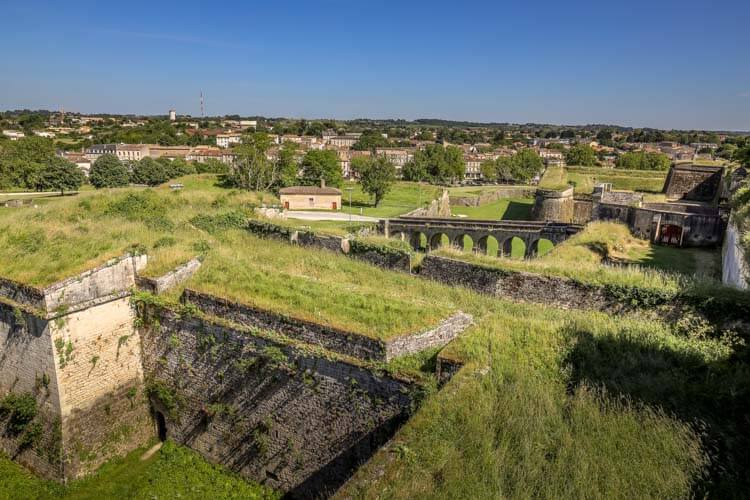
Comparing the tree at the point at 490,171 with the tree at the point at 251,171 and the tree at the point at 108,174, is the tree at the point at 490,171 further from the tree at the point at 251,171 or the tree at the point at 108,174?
the tree at the point at 108,174

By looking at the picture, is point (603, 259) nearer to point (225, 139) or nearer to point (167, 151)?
point (167, 151)

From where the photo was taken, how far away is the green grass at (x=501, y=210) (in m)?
44.6

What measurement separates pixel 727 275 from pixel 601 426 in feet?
37.5

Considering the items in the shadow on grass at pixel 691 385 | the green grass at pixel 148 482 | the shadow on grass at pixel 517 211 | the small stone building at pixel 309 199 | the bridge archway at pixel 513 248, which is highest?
the shadow on grass at pixel 691 385

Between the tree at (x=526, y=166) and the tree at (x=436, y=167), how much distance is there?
8.75 meters

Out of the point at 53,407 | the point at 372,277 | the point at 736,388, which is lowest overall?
the point at 53,407

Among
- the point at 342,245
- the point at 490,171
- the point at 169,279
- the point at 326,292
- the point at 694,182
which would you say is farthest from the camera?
the point at 490,171

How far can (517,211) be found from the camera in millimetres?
47375

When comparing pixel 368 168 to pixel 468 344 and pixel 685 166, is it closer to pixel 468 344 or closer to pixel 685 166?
pixel 685 166

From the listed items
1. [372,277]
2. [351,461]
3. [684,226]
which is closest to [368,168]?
[684,226]

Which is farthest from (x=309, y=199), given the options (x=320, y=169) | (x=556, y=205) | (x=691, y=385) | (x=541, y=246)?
(x=691, y=385)

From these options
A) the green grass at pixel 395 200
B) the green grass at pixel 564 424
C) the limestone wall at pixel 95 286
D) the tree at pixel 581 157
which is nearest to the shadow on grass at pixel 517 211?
the green grass at pixel 395 200

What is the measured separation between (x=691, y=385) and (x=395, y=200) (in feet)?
141

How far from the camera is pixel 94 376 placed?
11523 mm
